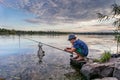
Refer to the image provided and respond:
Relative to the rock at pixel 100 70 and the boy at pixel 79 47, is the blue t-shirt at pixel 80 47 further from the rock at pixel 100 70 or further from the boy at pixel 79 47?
the rock at pixel 100 70

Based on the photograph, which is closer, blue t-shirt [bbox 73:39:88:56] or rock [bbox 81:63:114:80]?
rock [bbox 81:63:114:80]

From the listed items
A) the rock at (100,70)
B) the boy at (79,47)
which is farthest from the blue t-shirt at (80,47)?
the rock at (100,70)

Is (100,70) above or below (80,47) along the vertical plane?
below

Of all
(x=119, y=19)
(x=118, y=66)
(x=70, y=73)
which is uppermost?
(x=119, y=19)

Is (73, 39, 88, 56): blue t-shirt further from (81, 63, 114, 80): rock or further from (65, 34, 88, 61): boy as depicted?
(81, 63, 114, 80): rock

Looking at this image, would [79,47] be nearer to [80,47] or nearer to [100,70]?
[80,47]

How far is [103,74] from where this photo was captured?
13.5m

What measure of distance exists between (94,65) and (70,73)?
2970 millimetres

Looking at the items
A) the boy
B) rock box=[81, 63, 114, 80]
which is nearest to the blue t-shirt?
the boy

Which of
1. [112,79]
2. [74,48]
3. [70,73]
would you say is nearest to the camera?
[112,79]

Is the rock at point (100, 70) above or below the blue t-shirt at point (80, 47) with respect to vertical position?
below

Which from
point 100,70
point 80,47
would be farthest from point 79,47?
point 100,70

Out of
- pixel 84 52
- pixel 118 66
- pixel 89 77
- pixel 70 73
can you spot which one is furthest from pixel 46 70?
pixel 118 66

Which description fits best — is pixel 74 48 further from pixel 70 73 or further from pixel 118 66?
pixel 118 66
